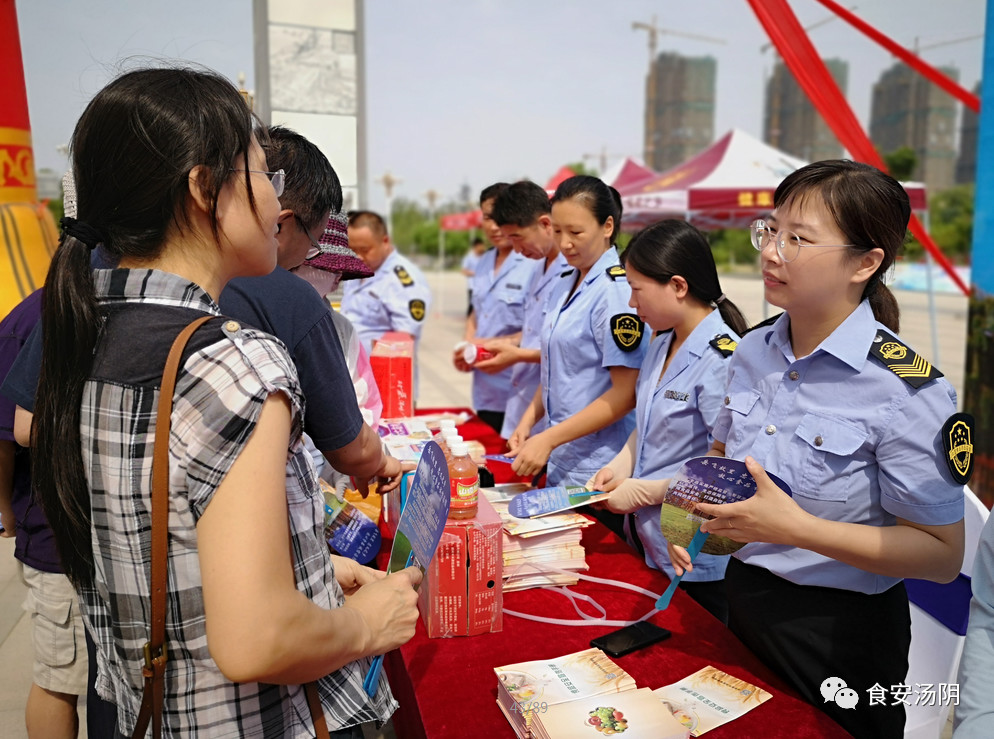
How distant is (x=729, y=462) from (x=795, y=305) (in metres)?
0.36

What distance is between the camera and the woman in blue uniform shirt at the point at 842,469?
1.14 metres

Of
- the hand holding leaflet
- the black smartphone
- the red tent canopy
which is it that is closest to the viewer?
the hand holding leaflet

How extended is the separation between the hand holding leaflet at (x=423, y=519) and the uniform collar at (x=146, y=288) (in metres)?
0.42

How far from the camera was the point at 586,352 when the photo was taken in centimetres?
240

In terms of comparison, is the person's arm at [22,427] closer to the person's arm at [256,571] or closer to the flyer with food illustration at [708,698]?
the person's arm at [256,571]

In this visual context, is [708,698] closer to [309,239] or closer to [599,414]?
[599,414]

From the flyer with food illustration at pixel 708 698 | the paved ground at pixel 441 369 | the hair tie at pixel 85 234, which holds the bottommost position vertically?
the paved ground at pixel 441 369

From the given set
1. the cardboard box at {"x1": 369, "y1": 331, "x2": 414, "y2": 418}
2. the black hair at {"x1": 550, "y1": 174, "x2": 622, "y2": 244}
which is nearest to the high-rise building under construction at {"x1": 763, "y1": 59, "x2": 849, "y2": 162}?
the black hair at {"x1": 550, "y1": 174, "x2": 622, "y2": 244}

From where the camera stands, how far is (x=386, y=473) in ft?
5.35

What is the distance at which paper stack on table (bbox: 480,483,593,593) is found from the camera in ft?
5.25

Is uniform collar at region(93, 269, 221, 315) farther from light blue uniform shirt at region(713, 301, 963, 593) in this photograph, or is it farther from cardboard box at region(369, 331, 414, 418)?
cardboard box at region(369, 331, 414, 418)

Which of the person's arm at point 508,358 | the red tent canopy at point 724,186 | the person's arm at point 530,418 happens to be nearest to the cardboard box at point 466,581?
the person's arm at point 530,418

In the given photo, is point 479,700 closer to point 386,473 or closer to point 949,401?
point 386,473

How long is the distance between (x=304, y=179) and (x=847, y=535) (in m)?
1.26
